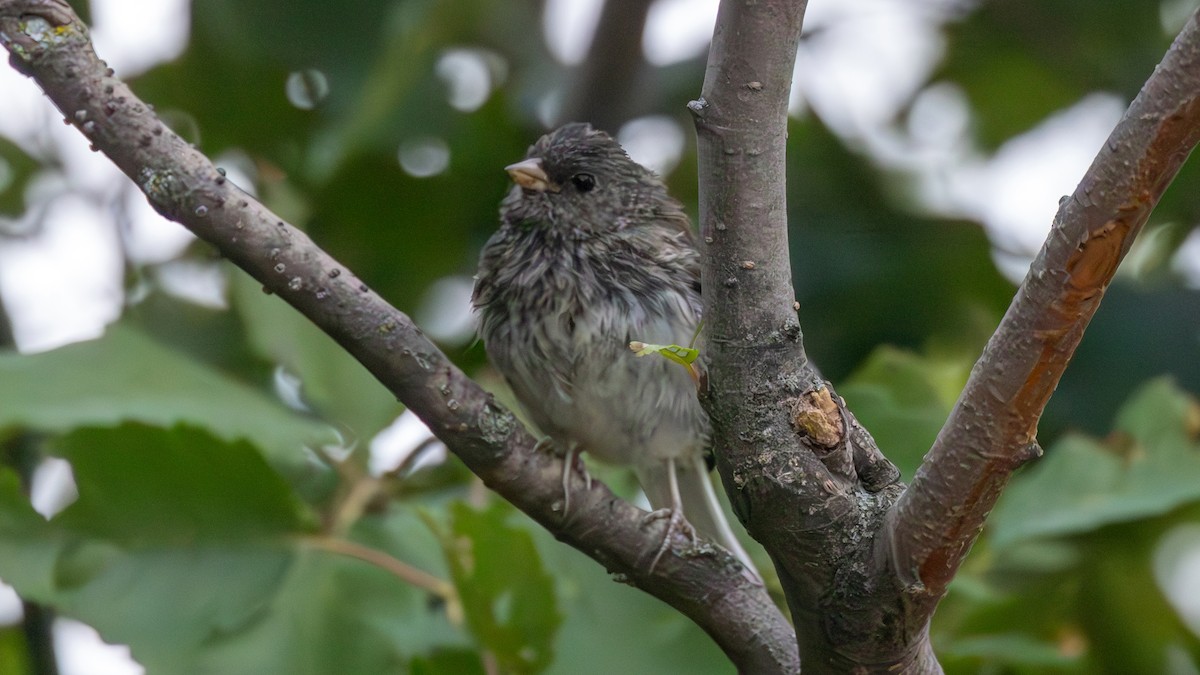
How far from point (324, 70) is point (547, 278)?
2.50 feet

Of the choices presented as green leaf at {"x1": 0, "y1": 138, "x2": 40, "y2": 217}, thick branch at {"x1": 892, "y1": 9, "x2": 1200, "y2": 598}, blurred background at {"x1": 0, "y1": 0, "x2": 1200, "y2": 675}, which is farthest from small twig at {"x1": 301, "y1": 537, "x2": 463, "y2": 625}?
green leaf at {"x1": 0, "y1": 138, "x2": 40, "y2": 217}

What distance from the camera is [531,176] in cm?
290

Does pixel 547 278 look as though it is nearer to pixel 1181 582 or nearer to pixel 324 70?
pixel 324 70

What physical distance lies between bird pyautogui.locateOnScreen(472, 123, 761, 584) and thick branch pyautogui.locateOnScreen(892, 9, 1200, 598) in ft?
3.51

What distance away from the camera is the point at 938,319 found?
3.27 metres

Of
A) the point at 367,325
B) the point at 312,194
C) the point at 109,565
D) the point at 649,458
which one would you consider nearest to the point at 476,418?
→ the point at 367,325

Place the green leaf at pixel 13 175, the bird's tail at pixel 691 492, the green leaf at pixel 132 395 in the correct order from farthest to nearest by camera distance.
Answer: the green leaf at pixel 13 175
the bird's tail at pixel 691 492
the green leaf at pixel 132 395

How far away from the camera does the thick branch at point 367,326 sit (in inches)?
61.1

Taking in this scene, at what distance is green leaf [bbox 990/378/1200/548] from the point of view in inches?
101

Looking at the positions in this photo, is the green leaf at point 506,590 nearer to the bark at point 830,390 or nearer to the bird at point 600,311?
the bird at point 600,311

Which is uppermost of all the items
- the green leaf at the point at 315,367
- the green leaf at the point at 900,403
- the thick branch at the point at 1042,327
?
the thick branch at the point at 1042,327

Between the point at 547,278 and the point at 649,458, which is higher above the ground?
the point at 547,278

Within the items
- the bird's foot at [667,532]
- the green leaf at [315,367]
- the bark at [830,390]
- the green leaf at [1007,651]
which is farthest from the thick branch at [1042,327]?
the green leaf at [315,367]

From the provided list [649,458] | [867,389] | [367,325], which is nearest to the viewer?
[367,325]
